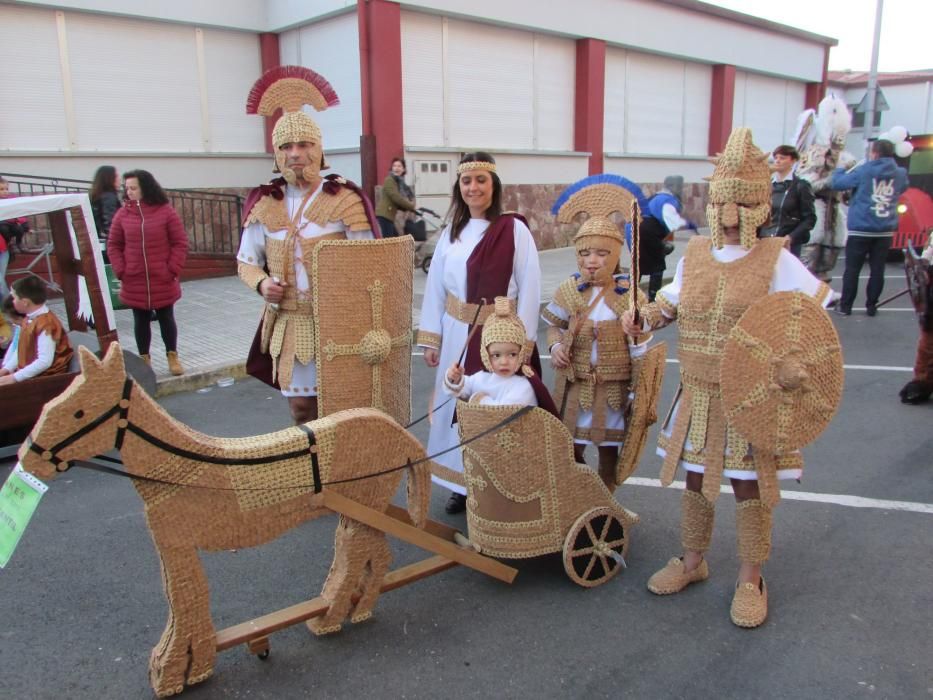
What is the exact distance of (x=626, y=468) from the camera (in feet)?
11.7

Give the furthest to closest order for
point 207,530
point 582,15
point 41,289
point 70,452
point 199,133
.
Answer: point 582,15
point 199,133
point 41,289
point 207,530
point 70,452

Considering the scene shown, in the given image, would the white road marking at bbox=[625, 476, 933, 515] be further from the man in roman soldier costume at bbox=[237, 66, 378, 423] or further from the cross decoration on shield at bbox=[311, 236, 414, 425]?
the man in roman soldier costume at bbox=[237, 66, 378, 423]

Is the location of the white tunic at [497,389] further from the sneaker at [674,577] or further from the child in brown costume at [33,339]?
the child in brown costume at [33,339]

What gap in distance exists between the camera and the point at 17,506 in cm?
226

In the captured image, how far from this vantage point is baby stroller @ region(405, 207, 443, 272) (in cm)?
1155

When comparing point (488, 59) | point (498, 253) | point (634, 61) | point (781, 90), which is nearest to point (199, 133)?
point (488, 59)

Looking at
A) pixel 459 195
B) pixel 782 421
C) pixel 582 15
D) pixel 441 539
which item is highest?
pixel 582 15

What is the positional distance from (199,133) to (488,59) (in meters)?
5.11

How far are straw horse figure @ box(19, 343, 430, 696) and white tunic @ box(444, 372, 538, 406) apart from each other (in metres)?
0.42

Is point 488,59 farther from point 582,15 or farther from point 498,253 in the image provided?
point 498,253

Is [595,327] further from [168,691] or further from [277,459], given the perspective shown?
[168,691]

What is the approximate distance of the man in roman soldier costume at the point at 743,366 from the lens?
2.68m

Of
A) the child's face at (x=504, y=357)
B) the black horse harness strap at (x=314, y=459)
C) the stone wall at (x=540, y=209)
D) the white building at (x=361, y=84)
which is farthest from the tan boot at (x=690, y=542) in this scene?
the stone wall at (x=540, y=209)

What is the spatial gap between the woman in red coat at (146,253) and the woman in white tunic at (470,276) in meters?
3.56
